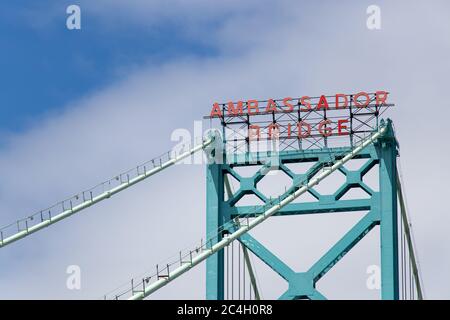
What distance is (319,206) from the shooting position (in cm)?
8769

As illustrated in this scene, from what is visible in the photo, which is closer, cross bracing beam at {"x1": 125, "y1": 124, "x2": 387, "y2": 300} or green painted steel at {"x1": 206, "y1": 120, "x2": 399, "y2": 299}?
cross bracing beam at {"x1": 125, "y1": 124, "x2": 387, "y2": 300}

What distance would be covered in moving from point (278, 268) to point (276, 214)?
Result: 3.03 metres

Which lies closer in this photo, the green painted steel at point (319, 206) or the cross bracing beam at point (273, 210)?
the cross bracing beam at point (273, 210)

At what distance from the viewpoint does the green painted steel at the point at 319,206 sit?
86.8m

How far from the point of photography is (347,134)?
88.6 meters

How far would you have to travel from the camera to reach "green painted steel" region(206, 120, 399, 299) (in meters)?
86.8

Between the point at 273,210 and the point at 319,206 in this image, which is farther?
the point at 319,206
